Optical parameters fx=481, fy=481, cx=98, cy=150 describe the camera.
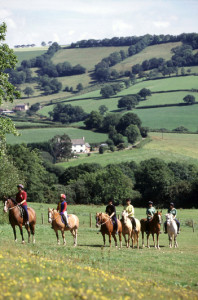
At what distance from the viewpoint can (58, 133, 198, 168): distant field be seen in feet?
437

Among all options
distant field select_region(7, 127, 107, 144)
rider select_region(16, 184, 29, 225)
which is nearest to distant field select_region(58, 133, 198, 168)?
distant field select_region(7, 127, 107, 144)

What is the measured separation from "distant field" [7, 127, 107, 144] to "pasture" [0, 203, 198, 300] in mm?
134989

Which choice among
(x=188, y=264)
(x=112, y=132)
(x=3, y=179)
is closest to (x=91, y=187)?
(x=3, y=179)

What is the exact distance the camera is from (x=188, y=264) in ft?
79.3

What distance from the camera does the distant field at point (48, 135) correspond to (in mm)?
161038

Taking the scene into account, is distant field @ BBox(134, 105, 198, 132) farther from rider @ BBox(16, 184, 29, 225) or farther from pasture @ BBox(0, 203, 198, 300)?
pasture @ BBox(0, 203, 198, 300)

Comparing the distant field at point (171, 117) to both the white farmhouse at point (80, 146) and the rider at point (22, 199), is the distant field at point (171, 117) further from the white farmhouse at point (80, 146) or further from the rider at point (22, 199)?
the rider at point (22, 199)

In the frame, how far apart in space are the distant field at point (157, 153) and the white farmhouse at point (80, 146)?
11.1 ft

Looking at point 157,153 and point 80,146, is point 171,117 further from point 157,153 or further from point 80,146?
point 157,153

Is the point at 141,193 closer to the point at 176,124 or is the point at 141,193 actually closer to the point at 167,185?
the point at 167,185

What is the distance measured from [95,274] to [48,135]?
495 feet

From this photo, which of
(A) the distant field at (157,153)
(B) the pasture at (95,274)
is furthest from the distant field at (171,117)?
(B) the pasture at (95,274)

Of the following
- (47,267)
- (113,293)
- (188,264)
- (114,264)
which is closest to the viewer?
(113,293)

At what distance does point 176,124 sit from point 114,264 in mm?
162010
